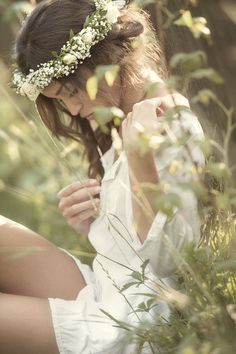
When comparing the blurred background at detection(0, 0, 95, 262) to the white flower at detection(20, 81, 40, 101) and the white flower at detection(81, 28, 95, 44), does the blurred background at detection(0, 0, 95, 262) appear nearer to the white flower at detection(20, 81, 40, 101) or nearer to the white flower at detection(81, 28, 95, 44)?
the white flower at detection(20, 81, 40, 101)

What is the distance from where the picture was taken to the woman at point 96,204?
8.82ft

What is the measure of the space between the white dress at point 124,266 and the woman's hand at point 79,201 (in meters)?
0.06

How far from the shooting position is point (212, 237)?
282 centimetres

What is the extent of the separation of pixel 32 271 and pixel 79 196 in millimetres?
317

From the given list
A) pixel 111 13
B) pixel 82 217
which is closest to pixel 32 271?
pixel 82 217

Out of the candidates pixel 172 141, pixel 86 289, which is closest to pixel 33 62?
pixel 86 289

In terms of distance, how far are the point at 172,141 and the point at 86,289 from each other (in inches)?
45.2

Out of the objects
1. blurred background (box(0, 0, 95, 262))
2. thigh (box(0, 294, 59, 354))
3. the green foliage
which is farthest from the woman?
blurred background (box(0, 0, 95, 262))

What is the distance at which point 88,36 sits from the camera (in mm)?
2924

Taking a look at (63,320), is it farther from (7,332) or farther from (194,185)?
(194,185)

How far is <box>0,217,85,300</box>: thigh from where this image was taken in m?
3.14

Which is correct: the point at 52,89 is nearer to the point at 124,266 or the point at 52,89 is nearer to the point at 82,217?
the point at 82,217

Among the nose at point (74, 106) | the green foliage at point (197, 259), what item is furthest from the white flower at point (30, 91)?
the green foliage at point (197, 259)

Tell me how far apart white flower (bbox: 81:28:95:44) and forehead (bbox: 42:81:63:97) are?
0.20 metres
